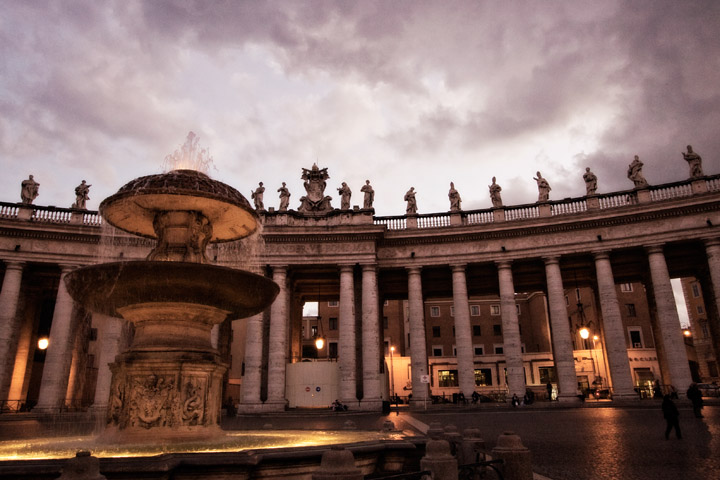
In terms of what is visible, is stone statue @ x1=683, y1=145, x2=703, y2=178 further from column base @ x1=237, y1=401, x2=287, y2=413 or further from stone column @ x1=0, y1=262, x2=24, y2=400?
stone column @ x1=0, y1=262, x2=24, y2=400

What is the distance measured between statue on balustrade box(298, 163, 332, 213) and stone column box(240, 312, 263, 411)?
8146 millimetres

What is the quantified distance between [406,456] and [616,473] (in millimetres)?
3758

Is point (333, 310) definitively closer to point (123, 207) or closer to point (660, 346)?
point (660, 346)

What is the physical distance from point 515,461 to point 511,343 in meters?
24.2

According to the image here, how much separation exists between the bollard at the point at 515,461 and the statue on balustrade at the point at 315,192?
2703 cm

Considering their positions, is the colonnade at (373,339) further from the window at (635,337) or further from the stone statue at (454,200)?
the window at (635,337)

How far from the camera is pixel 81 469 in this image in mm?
5035

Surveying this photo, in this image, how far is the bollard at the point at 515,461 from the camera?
24.2 feet

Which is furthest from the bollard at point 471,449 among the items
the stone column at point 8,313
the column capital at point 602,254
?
the stone column at point 8,313

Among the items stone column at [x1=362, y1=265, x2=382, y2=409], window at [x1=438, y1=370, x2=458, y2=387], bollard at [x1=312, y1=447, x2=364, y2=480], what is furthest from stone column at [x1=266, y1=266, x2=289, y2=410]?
Answer: window at [x1=438, y1=370, x2=458, y2=387]

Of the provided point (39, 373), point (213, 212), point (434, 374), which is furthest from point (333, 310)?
point (213, 212)

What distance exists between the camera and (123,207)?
11445 millimetres

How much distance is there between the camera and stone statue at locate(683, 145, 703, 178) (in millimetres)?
29734

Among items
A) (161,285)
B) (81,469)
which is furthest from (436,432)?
(81,469)
